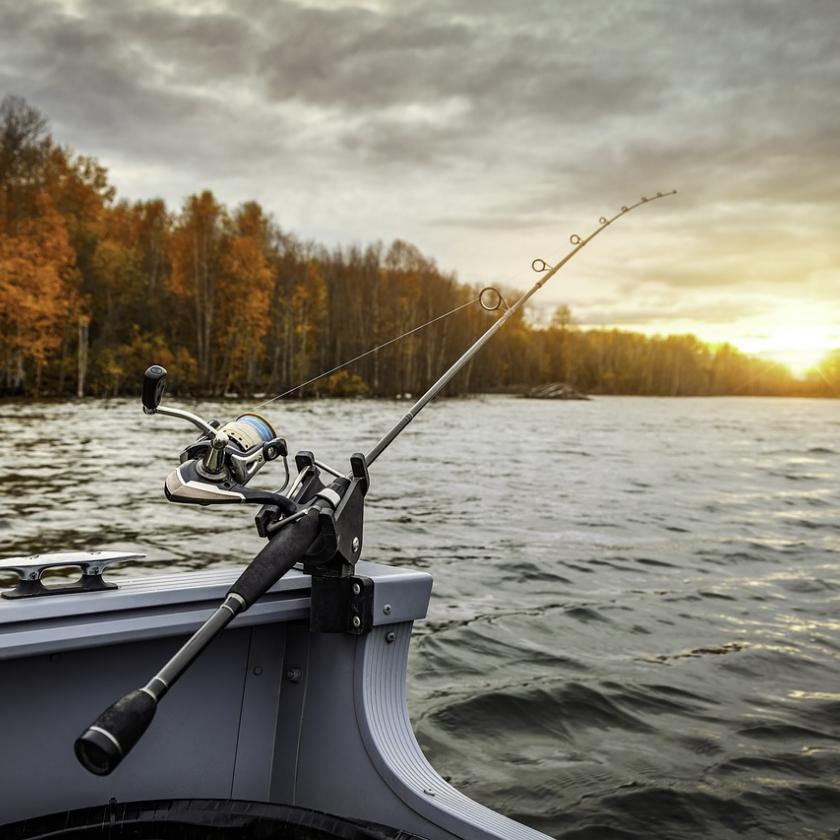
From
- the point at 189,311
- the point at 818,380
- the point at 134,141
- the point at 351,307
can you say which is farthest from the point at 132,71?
the point at 818,380

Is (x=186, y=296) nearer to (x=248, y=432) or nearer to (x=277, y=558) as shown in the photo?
(x=248, y=432)

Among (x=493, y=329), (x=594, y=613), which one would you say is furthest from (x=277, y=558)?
(x=594, y=613)


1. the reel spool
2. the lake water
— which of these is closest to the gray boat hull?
the reel spool

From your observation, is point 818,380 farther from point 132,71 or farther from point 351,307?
point 132,71

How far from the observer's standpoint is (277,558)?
1886 mm

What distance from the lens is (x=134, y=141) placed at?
2186 inches

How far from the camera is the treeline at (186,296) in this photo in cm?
3391

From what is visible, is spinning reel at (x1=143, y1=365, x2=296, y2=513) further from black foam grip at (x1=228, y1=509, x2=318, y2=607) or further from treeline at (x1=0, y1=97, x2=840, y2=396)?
treeline at (x1=0, y1=97, x2=840, y2=396)

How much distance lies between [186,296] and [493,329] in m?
46.0

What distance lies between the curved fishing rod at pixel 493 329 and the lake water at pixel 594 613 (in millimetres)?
2066

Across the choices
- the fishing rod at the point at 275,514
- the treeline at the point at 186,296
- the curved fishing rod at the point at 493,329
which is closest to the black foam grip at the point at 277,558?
the fishing rod at the point at 275,514

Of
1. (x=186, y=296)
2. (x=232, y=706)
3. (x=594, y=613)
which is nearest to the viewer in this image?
(x=232, y=706)

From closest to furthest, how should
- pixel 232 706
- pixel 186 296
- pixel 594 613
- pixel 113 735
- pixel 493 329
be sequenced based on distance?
pixel 113 735 → pixel 232 706 → pixel 493 329 → pixel 594 613 → pixel 186 296

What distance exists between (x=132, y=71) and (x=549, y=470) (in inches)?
1687
